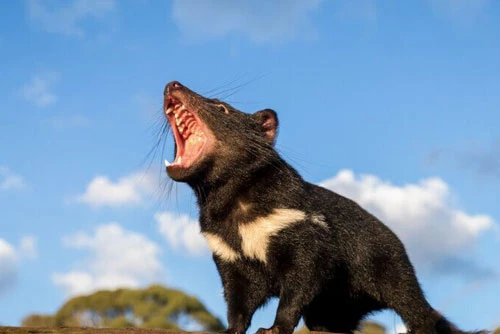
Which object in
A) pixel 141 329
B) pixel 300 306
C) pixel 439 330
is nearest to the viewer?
pixel 141 329

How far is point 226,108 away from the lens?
8.99m

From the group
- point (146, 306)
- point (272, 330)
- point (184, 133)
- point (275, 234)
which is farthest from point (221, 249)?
Result: point (146, 306)

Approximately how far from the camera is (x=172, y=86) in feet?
29.5

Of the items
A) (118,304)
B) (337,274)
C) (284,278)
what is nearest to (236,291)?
(284,278)

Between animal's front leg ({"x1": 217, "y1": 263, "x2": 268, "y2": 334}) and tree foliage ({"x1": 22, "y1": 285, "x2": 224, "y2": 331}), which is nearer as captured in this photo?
animal's front leg ({"x1": 217, "y1": 263, "x2": 268, "y2": 334})

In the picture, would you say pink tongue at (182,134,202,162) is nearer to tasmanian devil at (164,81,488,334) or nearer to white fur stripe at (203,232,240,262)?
tasmanian devil at (164,81,488,334)

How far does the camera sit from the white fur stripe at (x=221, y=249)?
8.36 m

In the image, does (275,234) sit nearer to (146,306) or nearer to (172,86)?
(172,86)

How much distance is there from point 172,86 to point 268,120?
3.57 feet

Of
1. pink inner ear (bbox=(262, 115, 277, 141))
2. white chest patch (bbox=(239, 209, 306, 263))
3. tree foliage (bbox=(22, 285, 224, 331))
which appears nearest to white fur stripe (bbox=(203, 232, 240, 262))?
white chest patch (bbox=(239, 209, 306, 263))

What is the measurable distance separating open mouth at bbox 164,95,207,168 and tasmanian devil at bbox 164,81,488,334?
1 cm

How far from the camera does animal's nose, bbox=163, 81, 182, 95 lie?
8.96 metres

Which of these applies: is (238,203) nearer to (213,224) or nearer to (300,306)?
(213,224)

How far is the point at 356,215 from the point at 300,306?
6.10 ft
